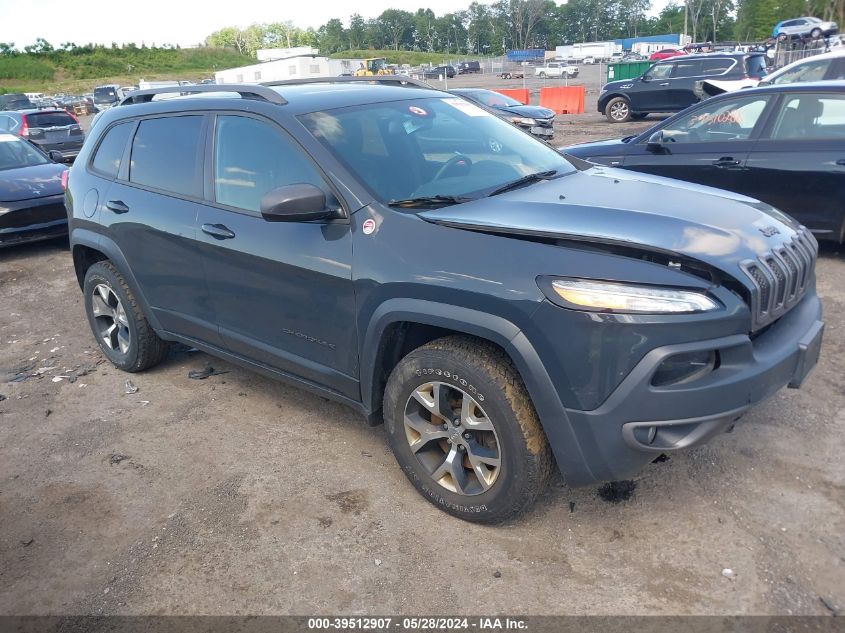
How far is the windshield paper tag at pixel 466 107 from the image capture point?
13.7 ft

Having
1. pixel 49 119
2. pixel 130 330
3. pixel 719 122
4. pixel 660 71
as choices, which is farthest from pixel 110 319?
pixel 660 71

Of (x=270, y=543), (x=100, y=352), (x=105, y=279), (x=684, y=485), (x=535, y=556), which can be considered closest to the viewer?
(x=535, y=556)

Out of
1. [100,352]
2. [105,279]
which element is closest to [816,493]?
[105,279]

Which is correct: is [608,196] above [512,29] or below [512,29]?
below

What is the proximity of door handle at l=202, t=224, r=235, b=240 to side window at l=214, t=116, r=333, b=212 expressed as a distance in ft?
0.46

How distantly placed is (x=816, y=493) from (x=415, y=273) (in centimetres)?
205

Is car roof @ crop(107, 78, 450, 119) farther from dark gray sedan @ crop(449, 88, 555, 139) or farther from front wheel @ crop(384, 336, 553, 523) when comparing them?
dark gray sedan @ crop(449, 88, 555, 139)

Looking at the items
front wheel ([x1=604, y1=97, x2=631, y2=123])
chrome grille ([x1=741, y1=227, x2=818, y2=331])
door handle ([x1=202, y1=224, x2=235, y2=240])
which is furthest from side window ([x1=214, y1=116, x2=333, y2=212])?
front wheel ([x1=604, y1=97, x2=631, y2=123])

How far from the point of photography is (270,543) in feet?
10.0

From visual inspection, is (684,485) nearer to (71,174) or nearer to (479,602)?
(479,602)

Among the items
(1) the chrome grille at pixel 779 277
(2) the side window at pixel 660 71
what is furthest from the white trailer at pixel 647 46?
(1) the chrome grille at pixel 779 277

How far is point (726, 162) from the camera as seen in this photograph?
21.3ft

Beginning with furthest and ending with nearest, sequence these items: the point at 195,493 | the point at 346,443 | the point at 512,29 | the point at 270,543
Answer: the point at 512,29 < the point at 346,443 < the point at 195,493 < the point at 270,543

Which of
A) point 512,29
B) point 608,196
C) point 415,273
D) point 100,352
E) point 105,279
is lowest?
point 100,352
